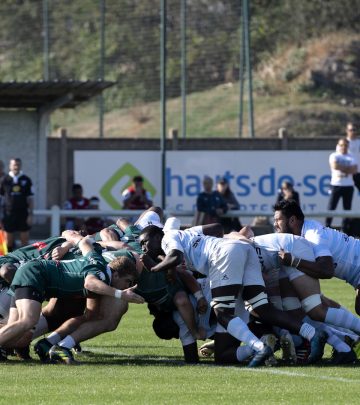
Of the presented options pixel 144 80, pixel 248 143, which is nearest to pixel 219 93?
pixel 144 80

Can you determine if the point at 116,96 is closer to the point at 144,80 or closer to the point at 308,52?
the point at 144,80

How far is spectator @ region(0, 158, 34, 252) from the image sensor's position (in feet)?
75.6

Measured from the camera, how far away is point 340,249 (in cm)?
1196

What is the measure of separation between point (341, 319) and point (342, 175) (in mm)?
12558

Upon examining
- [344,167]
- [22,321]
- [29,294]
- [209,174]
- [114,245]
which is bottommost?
[22,321]

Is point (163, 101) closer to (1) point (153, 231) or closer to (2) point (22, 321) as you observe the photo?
(1) point (153, 231)

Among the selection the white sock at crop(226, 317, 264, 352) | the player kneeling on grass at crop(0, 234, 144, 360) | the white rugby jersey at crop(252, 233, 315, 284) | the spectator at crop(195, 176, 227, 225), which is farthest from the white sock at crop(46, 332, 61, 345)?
the spectator at crop(195, 176, 227, 225)

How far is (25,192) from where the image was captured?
910 inches

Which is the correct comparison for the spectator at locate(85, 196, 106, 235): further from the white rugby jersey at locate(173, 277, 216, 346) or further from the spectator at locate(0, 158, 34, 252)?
the white rugby jersey at locate(173, 277, 216, 346)

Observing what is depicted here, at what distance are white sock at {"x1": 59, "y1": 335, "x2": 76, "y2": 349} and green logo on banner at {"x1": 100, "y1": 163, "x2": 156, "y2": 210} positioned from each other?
51.9 ft

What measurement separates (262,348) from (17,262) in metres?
2.70

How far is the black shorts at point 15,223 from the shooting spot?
76.1ft

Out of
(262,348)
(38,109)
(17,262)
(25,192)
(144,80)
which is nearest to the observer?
(262,348)

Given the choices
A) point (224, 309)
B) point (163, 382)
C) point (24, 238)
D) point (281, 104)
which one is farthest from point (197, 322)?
point (281, 104)
